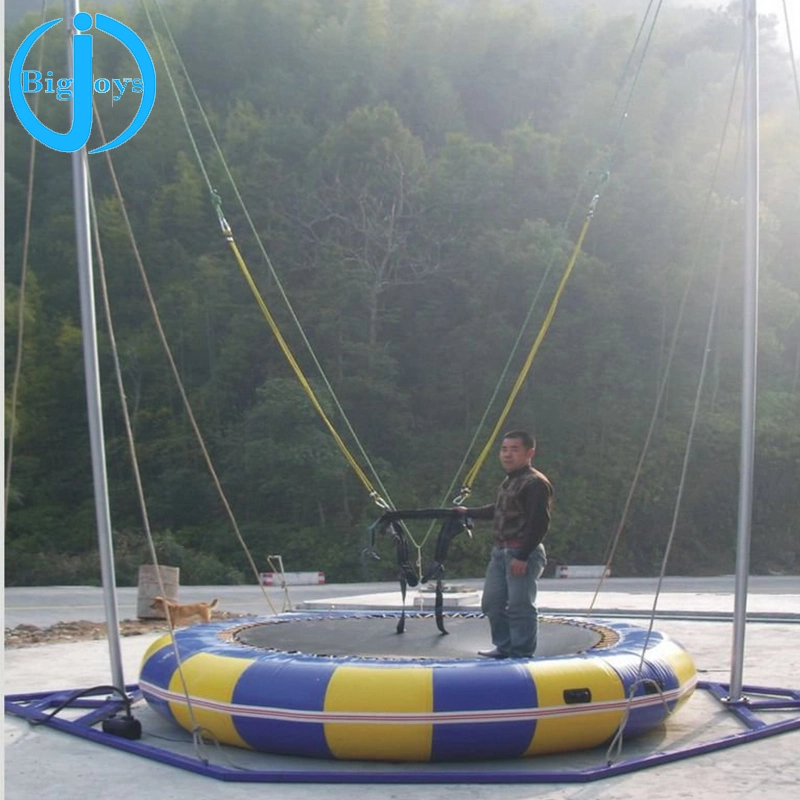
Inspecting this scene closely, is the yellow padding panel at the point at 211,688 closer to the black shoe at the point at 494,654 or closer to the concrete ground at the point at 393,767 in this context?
the concrete ground at the point at 393,767

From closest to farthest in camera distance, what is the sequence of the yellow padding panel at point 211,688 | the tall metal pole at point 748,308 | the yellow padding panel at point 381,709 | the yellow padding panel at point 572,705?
the yellow padding panel at point 381,709 → the yellow padding panel at point 572,705 → the yellow padding panel at point 211,688 → the tall metal pole at point 748,308

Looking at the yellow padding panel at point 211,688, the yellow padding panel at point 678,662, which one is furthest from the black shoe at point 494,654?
the yellow padding panel at point 211,688

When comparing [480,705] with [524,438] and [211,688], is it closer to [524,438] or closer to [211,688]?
[211,688]

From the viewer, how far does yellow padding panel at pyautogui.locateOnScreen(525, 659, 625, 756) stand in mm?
4344

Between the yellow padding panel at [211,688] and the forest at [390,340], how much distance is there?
1562 cm

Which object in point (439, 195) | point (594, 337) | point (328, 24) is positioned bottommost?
point (594, 337)

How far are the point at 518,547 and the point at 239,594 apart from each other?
10.5 metres

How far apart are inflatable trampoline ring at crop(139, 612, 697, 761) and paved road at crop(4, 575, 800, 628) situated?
629cm

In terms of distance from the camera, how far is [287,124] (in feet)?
106

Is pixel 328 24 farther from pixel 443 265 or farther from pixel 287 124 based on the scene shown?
pixel 443 265

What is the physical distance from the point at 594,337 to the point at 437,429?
13.9ft

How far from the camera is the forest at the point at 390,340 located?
2397cm

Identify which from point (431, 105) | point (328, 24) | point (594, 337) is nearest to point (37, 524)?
point (594, 337)

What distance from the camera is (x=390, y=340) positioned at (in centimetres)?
2777
